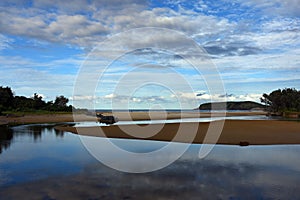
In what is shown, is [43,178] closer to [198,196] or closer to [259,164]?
[198,196]

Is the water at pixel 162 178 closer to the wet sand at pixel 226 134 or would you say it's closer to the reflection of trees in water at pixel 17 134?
the wet sand at pixel 226 134

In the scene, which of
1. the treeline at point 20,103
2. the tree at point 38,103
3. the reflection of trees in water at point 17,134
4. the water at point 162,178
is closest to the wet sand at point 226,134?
the reflection of trees in water at point 17,134

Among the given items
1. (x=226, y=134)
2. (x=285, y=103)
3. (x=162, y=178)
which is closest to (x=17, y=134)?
(x=226, y=134)

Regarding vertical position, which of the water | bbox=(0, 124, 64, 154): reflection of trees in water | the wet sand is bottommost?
the water

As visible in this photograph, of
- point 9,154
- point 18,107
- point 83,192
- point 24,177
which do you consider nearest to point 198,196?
point 83,192

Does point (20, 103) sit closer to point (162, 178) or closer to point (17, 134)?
point (17, 134)

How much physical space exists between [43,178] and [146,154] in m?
8.03

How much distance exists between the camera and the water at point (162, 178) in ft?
34.0

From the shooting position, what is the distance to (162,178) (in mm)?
12641

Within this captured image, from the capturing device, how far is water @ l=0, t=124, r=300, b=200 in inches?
408

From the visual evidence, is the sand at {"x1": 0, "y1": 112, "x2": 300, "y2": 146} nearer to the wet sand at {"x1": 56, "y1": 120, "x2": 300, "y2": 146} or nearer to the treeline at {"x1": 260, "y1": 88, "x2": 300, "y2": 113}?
the wet sand at {"x1": 56, "y1": 120, "x2": 300, "y2": 146}

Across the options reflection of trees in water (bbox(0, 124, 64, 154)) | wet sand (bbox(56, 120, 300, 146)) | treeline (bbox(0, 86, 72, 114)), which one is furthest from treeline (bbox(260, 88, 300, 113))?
reflection of trees in water (bbox(0, 124, 64, 154))

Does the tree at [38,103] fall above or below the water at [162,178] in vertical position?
above

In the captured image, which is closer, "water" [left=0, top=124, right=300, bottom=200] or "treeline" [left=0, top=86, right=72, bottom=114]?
"water" [left=0, top=124, right=300, bottom=200]
